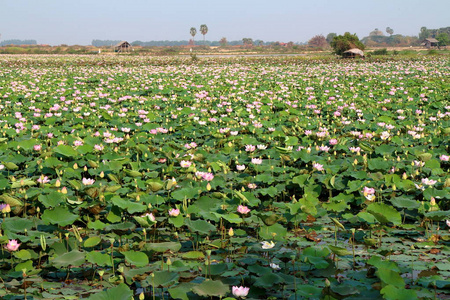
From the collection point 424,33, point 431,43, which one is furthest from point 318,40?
point 424,33

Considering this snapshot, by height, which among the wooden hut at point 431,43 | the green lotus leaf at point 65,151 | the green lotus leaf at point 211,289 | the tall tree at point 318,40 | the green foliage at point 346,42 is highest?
the tall tree at point 318,40

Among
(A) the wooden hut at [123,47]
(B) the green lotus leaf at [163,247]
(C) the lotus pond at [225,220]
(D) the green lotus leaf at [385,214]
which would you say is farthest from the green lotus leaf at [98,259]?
(A) the wooden hut at [123,47]

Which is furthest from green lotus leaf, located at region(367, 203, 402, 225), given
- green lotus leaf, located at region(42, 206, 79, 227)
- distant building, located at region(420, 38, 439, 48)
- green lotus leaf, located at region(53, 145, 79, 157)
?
distant building, located at region(420, 38, 439, 48)

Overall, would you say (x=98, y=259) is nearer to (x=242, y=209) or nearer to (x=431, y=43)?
(x=242, y=209)

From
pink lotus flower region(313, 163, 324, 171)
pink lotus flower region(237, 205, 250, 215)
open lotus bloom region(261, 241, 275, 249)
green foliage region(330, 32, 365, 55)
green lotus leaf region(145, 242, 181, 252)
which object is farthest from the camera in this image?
green foliage region(330, 32, 365, 55)

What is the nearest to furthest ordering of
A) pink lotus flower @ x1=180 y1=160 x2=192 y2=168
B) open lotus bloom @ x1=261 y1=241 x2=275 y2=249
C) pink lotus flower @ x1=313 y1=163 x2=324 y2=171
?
1. open lotus bloom @ x1=261 y1=241 x2=275 y2=249
2. pink lotus flower @ x1=313 y1=163 x2=324 y2=171
3. pink lotus flower @ x1=180 y1=160 x2=192 y2=168

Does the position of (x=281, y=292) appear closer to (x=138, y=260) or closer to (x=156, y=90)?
(x=138, y=260)

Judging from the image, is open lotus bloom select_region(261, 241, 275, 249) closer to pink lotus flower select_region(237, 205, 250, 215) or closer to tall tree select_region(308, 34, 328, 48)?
pink lotus flower select_region(237, 205, 250, 215)

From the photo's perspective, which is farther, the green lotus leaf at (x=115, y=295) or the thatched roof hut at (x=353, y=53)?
the thatched roof hut at (x=353, y=53)

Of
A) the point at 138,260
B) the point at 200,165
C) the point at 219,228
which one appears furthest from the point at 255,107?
the point at 138,260

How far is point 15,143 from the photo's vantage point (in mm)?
4797

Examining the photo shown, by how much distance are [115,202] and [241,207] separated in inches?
36.6

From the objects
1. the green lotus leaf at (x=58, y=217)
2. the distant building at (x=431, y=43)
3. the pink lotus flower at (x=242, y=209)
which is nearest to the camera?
the green lotus leaf at (x=58, y=217)

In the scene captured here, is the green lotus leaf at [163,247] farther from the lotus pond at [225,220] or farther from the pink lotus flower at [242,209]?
the pink lotus flower at [242,209]
